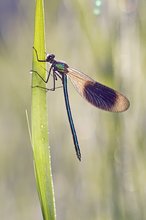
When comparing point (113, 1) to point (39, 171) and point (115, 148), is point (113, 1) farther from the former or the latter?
point (39, 171)

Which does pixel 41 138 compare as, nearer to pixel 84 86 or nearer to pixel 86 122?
pixel 86 122

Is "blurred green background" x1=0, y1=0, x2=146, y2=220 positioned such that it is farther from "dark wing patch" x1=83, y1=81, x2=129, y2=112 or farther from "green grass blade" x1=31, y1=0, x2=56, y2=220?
"green grass blade" x1=31, y1=0, x2=56, y2=220

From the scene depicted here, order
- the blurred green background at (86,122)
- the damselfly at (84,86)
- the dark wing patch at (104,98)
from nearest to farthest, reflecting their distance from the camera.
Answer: the blurred green background at (86,122) → the dark wing patch at (104,98) → the damselfly at (84,86)

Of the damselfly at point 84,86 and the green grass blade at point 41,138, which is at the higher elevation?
the damselfly at point 84,86

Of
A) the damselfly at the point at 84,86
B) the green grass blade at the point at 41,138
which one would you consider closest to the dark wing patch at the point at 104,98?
the damselfly at the point at 84,86

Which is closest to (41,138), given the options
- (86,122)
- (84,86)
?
(86,122)

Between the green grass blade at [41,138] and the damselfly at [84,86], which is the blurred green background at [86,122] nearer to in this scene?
the damselfly at [84,86]

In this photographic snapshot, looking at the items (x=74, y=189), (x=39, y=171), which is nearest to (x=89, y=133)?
(x=74, y=189)
